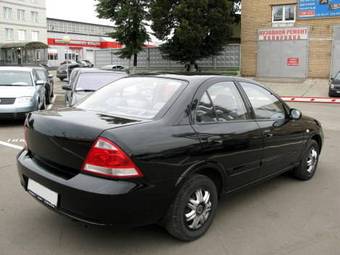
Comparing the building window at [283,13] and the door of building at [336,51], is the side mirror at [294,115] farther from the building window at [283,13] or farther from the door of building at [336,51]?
the building window at [283,13]

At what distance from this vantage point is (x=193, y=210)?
3.61m

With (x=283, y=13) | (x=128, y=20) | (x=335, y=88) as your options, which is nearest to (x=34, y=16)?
(x=128, y=20)

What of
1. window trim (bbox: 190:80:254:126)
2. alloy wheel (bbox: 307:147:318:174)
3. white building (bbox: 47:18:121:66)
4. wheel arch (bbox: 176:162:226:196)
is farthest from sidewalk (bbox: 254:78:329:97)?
white building (bbox: 47:18:121:66)

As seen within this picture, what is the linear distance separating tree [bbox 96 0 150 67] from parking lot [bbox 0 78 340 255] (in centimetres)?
2462

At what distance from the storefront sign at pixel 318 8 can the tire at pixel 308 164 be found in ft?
68.2

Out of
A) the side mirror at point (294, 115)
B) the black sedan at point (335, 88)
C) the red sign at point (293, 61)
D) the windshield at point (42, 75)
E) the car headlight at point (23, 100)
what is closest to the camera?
the side mirror at point (294, 115)

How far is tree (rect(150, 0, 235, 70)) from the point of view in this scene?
24188mm

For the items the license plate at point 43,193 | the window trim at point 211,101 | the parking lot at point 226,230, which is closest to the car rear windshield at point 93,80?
the parking lot at point 226,230

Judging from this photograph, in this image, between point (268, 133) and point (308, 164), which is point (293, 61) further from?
point (268, 133)

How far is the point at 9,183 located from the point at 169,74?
2.66 m

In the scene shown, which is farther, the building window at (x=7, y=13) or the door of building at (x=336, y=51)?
the building window at (x=7, y=13)

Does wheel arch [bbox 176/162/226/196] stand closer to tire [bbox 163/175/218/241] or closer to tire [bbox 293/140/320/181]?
tire [bbox 163/175/218/241]

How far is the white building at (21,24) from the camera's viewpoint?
5940 cm

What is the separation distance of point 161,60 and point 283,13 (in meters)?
10.5
